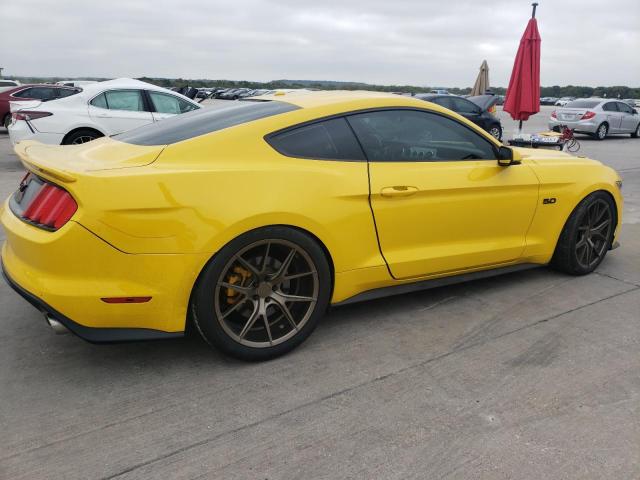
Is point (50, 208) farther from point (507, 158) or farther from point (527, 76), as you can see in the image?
point (527, 76)

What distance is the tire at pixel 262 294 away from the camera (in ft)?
8.96

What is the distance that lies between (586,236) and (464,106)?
41.1ft

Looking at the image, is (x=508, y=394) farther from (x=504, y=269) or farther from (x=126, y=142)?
(x=126, y=142)

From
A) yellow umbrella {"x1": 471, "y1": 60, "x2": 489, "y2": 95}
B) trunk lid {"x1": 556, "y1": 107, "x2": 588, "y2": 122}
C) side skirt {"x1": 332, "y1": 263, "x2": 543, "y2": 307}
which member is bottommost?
side skirt {"x1": 332, "y1": 263, "x2": 543, "y2": 307}

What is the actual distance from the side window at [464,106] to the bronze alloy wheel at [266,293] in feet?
45.9

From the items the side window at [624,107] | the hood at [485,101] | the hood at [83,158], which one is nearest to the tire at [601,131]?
the side window at [624,107]

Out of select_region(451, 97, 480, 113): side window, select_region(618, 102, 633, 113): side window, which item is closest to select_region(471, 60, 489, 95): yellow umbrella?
select_region(618, 102, 633, 113): side window

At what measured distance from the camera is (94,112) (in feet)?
30.3

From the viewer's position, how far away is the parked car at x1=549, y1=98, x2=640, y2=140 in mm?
18359

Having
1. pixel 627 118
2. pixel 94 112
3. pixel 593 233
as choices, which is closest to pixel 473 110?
pixel 627 118

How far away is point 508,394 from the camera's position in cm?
270

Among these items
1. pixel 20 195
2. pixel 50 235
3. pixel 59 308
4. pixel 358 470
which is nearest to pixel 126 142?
pixel 20 195

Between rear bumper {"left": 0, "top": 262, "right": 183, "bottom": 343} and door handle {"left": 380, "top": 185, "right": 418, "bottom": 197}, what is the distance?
1.39 metres

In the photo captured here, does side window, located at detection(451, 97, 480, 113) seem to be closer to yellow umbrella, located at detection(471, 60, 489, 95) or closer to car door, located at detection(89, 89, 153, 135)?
yellow umbrella, located at detection(471, 60, 489, 95)
